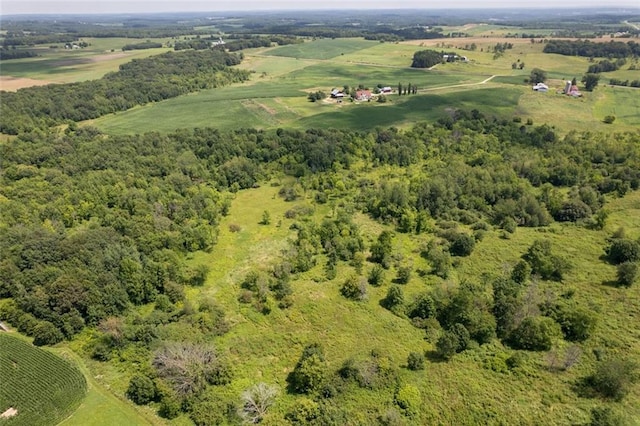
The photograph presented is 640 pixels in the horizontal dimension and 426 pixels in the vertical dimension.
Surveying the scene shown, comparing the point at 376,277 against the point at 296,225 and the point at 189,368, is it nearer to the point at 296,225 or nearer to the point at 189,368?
the point at 296,225

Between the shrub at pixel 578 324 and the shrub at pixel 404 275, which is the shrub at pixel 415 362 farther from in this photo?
the shrub at pixel 578 324

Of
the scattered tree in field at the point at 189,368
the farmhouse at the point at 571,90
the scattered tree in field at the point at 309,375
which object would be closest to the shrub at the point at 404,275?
the scattered tree in field at the point at 309,375

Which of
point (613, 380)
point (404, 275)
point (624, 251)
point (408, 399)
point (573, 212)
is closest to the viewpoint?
point (613, 380)

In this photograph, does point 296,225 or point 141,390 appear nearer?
point 141,390

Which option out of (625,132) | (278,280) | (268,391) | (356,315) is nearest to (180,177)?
(278,280)

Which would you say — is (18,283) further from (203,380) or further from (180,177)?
(180,177)

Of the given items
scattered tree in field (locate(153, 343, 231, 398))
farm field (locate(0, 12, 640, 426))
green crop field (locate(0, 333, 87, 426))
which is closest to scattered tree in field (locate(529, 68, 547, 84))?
farm field (locate(0, 12, 640, 426))

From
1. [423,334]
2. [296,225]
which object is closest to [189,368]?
[423,334]
